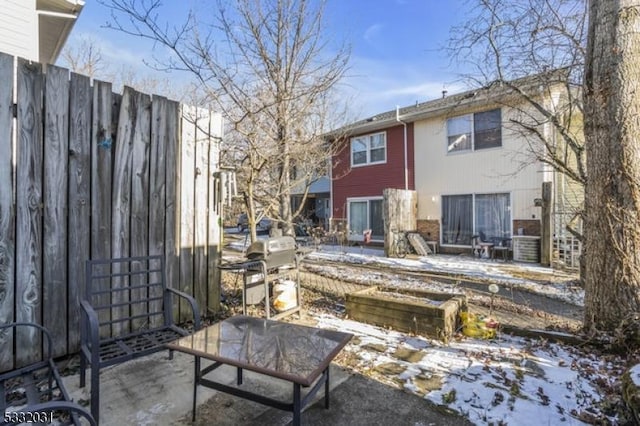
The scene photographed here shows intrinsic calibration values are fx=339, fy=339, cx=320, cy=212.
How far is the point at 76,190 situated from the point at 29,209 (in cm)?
37

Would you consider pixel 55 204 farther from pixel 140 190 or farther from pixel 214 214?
pixel 214 214

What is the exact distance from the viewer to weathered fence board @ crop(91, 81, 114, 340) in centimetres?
319

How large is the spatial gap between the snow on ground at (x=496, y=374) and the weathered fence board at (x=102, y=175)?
2.52 meters

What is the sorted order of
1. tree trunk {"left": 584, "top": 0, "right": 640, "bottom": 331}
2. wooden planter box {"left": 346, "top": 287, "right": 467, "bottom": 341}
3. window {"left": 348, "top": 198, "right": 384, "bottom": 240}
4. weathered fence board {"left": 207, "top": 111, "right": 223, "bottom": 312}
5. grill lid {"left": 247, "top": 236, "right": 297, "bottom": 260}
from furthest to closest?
window {"left": 348, "top": 198, "right": 384, "bottom": 240} < weathered fence board {"left": 207, "top": 111, "right": 223, "bottom": 312} < grill lid {"left": 247, "top": 236, "right": 297, "bottom": 260} < wooden planter box {"left": 346, "top": 287, "right": 467, "bottom": 341} < tree trunk {"left": 584, "top": 0, "right": 640, "bottom": 331}

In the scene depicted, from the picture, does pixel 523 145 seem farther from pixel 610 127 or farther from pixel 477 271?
pixel 610 127

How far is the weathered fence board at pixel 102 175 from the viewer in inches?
126

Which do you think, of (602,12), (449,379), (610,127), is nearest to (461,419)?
(449,379)

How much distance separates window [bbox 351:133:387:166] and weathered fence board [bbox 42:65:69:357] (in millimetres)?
10894

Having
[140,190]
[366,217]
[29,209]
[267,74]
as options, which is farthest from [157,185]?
[366,217]

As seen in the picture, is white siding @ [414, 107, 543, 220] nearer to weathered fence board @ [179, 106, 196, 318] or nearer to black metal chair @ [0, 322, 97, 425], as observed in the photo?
weathered fence board @ [179, 106, 196, 318]

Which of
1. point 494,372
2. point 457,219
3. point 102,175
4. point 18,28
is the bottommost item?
point 494,372

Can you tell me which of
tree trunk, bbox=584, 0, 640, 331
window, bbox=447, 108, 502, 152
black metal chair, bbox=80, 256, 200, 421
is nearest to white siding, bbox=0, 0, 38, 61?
black metal chair, bbox=80, 256, 200, 421

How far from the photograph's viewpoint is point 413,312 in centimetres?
392

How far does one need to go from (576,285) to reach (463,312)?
3.98 m
